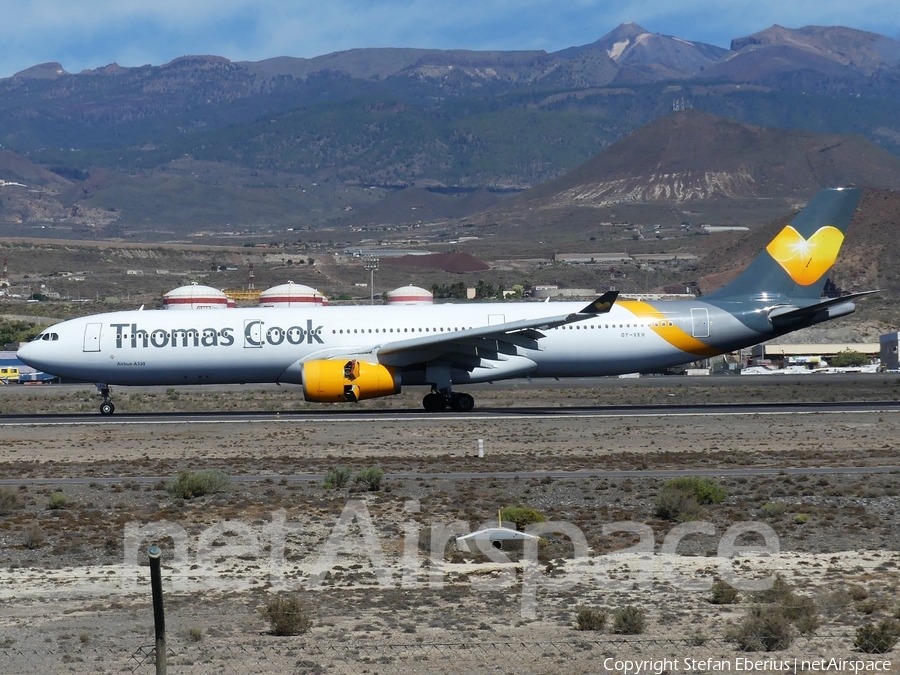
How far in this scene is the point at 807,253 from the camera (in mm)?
40156

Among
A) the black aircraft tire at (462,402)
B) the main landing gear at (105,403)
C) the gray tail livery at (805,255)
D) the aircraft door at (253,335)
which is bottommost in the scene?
the black aircraft tire at (462,402)

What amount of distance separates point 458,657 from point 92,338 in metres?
30.0

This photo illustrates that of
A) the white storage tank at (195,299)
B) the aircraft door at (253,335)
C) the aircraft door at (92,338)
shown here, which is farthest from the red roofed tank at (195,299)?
the aircraft door at (253,335)

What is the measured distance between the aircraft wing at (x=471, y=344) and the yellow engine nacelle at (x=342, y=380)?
87cm

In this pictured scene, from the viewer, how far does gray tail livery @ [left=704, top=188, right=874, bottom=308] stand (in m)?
40.1

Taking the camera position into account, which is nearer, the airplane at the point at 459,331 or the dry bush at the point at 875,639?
the dry bush at the point at 875,639

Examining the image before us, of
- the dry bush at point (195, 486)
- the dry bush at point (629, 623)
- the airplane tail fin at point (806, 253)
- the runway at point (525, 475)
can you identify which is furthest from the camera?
the airplane tail fin at point (806, 253)

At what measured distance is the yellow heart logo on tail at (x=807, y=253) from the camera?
40.1m

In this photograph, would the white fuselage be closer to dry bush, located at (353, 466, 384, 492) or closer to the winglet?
the winglet

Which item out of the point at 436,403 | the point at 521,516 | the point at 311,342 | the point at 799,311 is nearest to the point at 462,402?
the point at 436,403

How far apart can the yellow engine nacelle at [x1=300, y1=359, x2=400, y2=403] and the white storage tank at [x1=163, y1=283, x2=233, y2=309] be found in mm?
21806

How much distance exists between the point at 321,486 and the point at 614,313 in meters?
Answer: 18.9

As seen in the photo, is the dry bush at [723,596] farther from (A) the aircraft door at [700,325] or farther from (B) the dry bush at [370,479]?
(A) the aircraft door at [700,325]

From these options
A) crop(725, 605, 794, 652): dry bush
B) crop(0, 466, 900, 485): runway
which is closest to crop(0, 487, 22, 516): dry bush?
crop(0, 466, 900, 485): runway
